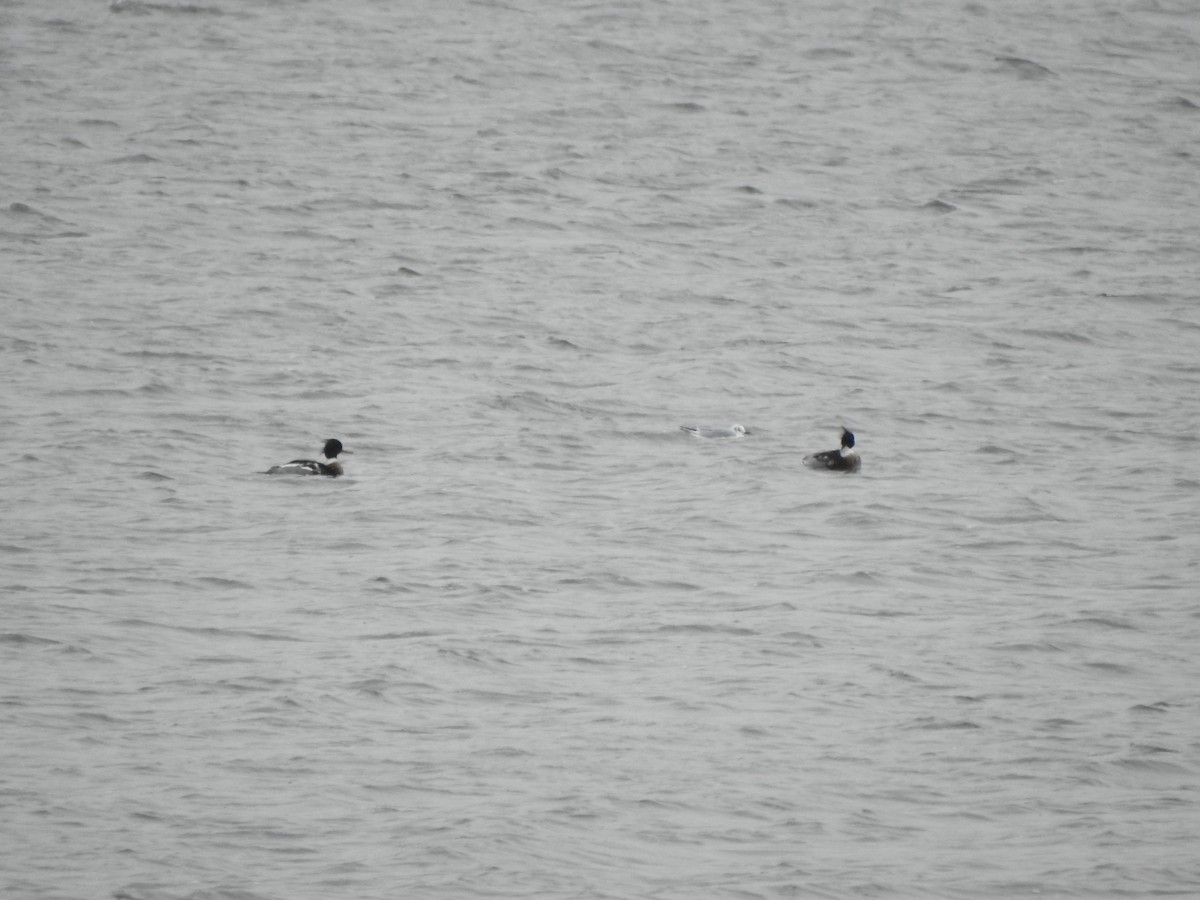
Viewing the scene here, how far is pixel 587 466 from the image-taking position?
2050 cm

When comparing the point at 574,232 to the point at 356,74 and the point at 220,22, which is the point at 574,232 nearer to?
the point at 356,74

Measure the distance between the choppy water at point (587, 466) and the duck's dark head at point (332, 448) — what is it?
332mm

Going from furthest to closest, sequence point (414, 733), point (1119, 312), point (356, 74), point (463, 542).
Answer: point (356, 74) → point (1119, 312) → point (463, 542) → point (414, 733)

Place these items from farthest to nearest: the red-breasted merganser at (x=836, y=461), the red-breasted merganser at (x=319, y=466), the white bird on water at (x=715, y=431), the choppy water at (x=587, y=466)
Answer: the white bird on water at (x=715, y=431), the red-breasted merganser at (x=836, y=461), the red-breasted merganser at (x=319, y=466), the choppy water at (x=587, y=466)

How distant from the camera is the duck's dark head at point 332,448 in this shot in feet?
64.8

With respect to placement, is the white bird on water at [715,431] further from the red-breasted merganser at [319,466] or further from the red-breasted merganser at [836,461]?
the red-breasted merganser at [319,466]

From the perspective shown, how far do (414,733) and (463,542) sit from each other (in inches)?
199

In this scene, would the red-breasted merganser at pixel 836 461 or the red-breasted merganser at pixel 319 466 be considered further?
the red-breasted merganser at pixel 836 461

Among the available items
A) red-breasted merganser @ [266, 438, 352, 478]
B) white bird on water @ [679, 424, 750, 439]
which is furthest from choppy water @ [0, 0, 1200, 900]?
white bird on water @ [679, 424, 750, 439]

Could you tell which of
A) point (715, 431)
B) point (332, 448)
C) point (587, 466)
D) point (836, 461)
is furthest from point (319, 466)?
point (836, 461)

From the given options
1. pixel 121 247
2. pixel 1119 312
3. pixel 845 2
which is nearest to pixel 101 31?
pixel 121 247

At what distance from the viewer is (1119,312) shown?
89.2ft

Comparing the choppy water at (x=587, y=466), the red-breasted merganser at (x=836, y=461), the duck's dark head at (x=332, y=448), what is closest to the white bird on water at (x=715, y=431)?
the choppy water at (x=587, y=466)

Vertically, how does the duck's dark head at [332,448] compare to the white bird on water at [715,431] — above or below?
above
